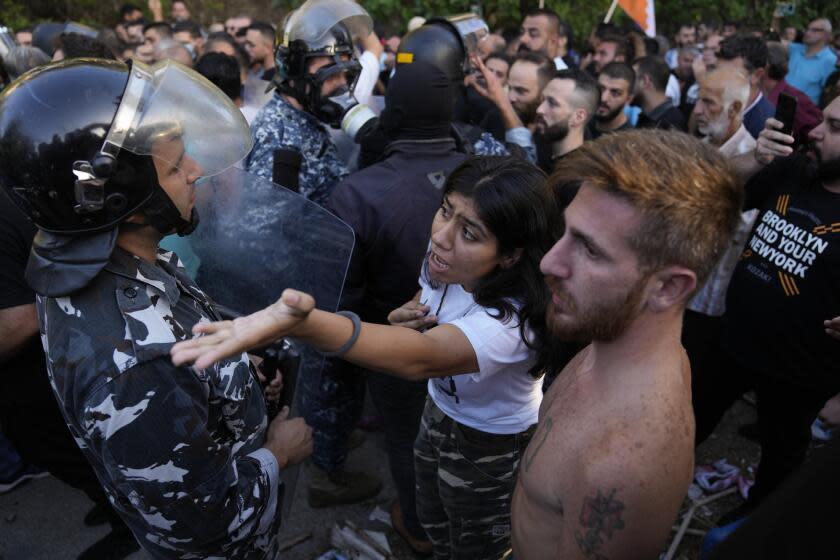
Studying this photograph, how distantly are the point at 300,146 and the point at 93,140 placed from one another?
200cm

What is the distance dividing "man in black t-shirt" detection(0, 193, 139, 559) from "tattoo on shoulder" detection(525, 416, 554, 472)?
2065mm

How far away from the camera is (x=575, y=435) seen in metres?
1.48

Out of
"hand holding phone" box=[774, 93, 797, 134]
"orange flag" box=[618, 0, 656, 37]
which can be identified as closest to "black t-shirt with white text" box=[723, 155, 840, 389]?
"hand holding phone" box=[774, 93, 797, 134]

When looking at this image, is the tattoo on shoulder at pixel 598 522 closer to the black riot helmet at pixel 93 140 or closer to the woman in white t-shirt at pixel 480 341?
the woman in white t-shirt at pixel 480 341

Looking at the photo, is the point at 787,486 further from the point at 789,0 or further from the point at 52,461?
the point at 789,0

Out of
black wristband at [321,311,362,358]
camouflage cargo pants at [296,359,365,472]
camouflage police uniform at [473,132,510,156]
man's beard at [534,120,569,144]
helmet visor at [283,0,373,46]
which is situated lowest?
camouflage cargo pants at [296,359,365,472]

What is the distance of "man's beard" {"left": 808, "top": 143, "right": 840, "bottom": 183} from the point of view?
8.98 ft

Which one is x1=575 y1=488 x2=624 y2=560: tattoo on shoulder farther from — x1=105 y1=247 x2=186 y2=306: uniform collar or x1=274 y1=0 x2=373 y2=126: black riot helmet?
x1=274 y1=0 x2=373 y2=126: black riot helmet

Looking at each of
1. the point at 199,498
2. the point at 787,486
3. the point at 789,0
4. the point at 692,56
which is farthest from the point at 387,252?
the point at 789,0

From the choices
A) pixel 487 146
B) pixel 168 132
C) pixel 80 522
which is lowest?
pixel 80 522

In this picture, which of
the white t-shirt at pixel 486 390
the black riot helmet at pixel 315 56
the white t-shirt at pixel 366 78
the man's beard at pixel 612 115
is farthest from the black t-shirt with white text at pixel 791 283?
the white t-shirt at pixel 366 78

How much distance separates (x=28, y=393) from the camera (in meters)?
2.69

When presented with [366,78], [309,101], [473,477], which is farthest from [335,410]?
[366,78]

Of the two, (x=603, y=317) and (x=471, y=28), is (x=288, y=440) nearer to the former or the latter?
(x=603, y=317)
